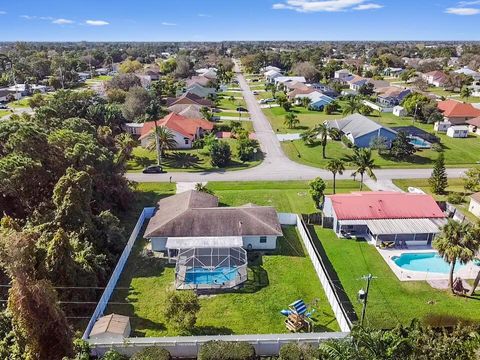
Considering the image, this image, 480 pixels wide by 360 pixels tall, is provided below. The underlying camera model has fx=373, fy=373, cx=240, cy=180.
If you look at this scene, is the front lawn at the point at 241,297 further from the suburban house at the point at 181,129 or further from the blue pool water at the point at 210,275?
the suburban house at the point at 181,129

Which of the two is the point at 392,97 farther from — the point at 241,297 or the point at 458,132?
the point at 241,297

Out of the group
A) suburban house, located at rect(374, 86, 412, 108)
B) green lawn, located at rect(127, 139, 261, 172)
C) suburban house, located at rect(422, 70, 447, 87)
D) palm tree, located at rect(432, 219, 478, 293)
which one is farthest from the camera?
suburban house, located at rect(422, 70, 447, 87)

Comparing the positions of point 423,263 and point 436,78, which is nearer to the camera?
point 423,263

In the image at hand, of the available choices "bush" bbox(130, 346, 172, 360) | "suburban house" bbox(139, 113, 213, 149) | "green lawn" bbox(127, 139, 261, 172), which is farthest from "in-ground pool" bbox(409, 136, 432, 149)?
"bush" bbox(130, 346, 172, 360)

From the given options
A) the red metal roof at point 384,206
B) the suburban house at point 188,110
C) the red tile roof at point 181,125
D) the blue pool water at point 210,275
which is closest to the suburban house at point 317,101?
the suburban house at point 188,110

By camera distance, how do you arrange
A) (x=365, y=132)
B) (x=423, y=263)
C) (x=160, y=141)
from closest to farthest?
(x=423, y=263), (x=160, y=141), (x=365, y=132)

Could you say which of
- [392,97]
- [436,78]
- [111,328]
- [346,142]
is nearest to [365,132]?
[346,142]

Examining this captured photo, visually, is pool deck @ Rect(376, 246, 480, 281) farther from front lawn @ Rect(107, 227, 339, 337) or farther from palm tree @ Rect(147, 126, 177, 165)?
palm tree @ Rect(147, 126, 177, 165)
